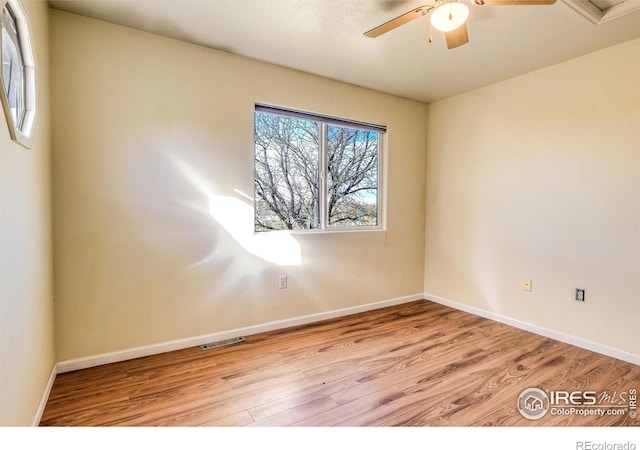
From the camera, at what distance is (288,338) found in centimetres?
285

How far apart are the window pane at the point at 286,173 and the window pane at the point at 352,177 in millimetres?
186

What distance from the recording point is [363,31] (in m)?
2.37

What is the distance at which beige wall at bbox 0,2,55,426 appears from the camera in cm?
127

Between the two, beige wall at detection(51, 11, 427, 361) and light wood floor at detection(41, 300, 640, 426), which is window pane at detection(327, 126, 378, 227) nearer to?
beige wall at detection(51, 11, 427, 361)

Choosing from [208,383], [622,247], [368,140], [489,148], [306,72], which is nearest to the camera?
[208,383]

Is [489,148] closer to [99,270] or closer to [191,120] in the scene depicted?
[191,120]

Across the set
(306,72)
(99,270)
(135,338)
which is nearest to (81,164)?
(99,270)

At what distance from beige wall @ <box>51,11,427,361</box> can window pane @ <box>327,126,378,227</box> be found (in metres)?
0.36

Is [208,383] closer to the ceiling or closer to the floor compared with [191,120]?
closer to the floor

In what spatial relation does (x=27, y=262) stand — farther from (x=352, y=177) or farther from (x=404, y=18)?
(x=352, y=177)

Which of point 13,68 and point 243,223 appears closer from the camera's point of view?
point 13,68

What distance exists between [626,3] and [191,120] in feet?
9.97

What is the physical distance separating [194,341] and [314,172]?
1.89 meters

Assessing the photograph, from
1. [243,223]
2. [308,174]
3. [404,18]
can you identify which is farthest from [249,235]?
[404,18]
